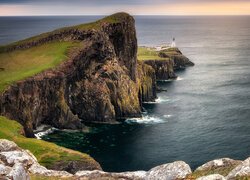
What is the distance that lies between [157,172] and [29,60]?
263 ft

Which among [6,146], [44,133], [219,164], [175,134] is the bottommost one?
[175,134]

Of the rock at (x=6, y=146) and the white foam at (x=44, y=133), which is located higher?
the rock at (x=6, y=146)

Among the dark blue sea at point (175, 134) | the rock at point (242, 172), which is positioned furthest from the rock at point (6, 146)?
the dark blue sea at point (175, 134)

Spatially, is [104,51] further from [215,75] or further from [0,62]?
[215,75]

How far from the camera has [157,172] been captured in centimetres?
2441

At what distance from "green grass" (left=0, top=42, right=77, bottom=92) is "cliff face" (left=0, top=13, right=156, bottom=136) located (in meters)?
1.99

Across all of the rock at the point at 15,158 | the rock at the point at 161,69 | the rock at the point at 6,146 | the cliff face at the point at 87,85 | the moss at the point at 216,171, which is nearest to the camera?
the moss at the point at 216,171

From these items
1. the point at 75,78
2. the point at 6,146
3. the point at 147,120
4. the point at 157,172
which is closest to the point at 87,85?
the point at 75,78

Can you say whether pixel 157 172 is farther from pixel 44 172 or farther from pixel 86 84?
pixel 86 84

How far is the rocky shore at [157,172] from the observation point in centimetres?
2230

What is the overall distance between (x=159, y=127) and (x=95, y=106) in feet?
57.5

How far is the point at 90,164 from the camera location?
50.3 meters

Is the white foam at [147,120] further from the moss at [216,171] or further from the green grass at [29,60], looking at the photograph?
the moss at [216,171]

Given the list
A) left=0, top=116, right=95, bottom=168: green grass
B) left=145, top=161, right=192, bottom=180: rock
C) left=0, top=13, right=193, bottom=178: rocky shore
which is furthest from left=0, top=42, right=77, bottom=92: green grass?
left=145, top=161, right=192, bottom=180: rock
